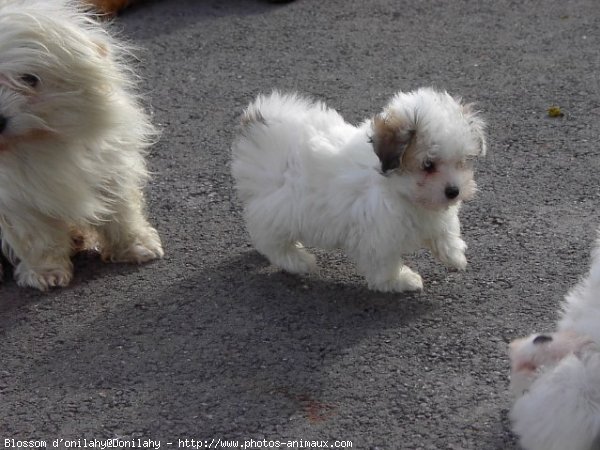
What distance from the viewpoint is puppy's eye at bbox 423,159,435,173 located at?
3884mm

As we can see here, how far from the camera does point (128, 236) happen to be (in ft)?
15.5

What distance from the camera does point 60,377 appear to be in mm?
3936

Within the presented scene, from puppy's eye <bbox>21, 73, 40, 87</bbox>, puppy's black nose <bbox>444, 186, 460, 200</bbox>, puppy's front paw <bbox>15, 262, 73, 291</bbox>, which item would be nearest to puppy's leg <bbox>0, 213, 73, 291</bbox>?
puppy's front paw <bbox>15, 262, 73, 291</bbox>

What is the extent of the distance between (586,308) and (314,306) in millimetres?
1439

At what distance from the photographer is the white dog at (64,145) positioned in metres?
4.04

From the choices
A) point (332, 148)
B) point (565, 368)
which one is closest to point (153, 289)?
point (332, 148)

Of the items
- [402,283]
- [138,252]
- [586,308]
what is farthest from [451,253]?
[138,252]

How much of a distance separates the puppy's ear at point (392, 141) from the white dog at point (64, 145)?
1.40 m

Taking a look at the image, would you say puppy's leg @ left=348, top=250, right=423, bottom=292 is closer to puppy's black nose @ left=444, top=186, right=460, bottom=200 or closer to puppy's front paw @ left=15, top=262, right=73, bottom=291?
puppy's black nose @ left=444, top=186, right=460, bottom=200

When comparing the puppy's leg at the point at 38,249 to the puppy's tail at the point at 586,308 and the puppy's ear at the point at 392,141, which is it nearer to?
the puppy's ear at the point at 392,141

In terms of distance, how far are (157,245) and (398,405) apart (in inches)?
70.7

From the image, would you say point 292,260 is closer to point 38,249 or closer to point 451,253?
point 451,253

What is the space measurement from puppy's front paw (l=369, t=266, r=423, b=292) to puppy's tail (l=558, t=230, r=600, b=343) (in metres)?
0.96

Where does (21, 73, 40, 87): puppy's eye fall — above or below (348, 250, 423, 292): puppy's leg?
above
